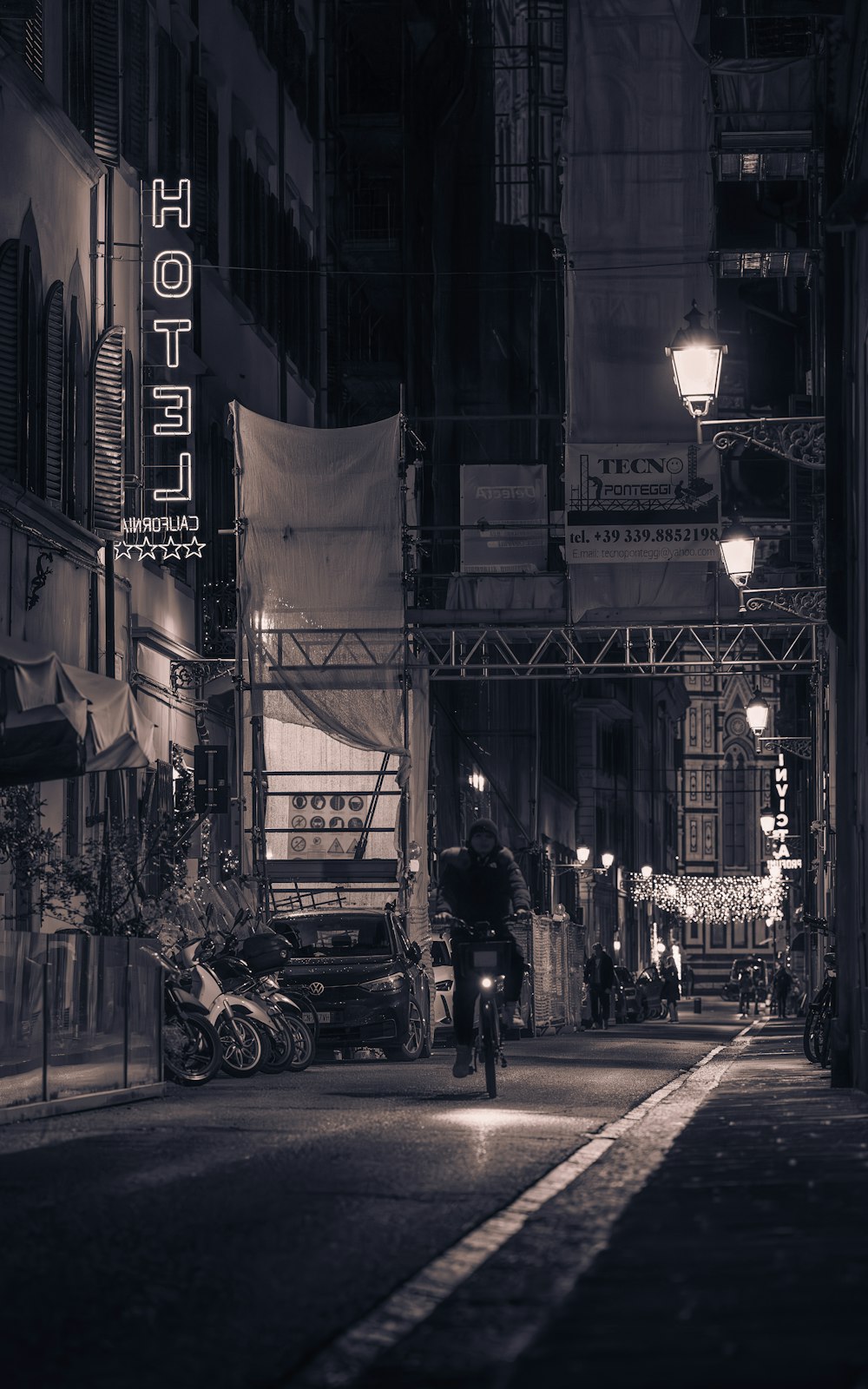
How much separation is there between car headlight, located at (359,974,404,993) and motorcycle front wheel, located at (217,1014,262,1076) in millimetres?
3702

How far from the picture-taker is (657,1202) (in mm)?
7957

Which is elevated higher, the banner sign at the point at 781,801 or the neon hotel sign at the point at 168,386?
the neon hotel sign at the point at 168,386

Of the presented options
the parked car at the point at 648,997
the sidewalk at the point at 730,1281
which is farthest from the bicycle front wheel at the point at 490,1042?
the parked car at the point at 648,997

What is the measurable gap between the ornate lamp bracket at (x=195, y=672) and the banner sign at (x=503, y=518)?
469cm

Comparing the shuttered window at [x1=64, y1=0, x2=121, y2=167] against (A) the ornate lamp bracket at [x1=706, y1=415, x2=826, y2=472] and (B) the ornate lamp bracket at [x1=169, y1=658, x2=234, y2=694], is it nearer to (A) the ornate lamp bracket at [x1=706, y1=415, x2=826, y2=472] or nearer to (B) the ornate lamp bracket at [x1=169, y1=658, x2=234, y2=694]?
(B) the ornate lamp bracket at [x1=169, y1=658, x2=234, y2=694]

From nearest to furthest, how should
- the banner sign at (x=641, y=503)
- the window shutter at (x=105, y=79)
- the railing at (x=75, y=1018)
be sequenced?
1. the railing at (x=75, y=1018)
2. the window shutter at (x=105, y=79)
3. the banner sign at (x=641, y=503)

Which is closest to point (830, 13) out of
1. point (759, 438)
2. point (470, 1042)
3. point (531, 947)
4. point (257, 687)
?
point (759, 438)

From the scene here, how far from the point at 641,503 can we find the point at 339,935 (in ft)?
33.9

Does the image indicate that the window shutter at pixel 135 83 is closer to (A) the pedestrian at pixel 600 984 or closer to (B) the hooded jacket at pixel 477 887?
(B) the hooded jacket at pixel 477 887

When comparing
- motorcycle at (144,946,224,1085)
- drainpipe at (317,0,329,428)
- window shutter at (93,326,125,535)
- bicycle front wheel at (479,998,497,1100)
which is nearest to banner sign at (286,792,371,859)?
window shutter at (93,326,125,535)

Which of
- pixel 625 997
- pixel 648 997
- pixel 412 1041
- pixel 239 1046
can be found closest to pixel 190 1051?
pixel 239 1046

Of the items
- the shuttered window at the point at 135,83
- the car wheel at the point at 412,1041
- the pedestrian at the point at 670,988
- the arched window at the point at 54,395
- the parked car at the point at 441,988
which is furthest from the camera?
the pedestrian at the point at 670,988

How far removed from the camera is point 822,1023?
21812mm

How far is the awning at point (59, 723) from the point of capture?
1517cm
